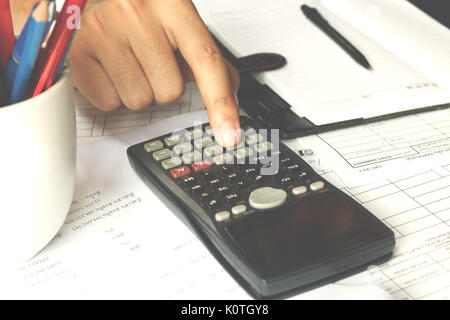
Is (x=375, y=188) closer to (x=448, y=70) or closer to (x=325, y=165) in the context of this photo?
(x=325, y=165)

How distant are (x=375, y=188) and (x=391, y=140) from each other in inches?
2.7

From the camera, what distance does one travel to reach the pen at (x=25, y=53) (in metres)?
0.24

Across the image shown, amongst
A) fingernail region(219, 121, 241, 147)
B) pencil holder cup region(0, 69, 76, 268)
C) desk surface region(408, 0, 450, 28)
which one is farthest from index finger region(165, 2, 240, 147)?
desk surface region(408, 0, 450, 28)

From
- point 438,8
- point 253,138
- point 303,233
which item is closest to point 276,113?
point 253,138

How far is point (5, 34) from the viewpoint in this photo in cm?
28

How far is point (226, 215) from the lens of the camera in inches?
12.7

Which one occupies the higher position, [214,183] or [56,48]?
[56,48]

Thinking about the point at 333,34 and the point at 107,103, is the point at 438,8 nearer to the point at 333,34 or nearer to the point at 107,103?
the point at 333,34

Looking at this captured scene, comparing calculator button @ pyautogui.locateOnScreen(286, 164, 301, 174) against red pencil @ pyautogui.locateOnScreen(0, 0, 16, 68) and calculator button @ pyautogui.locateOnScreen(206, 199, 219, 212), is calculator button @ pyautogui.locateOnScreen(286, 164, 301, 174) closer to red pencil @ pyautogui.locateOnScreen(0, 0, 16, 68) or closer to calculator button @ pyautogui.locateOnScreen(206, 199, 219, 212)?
calculator button @ pyautogui.locateOnScreen(206, 199, 219, 212)

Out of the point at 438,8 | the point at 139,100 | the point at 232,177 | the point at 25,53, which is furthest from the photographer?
the point at 438,8

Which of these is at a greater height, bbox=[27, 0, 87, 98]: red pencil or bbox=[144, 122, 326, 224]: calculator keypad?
bbox=[27, 0, 87, 98]: red pencil

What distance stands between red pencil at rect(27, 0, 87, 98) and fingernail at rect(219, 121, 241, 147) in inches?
5.1

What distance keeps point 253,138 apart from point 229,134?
0.03 metres

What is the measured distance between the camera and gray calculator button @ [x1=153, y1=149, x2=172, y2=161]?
38 cm
